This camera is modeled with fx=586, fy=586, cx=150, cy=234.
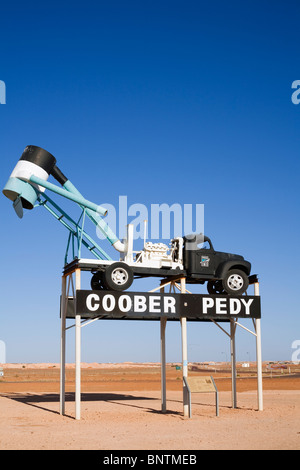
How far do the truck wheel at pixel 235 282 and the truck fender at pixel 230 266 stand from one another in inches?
8.5

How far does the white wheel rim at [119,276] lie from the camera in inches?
889

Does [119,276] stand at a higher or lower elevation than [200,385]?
higher

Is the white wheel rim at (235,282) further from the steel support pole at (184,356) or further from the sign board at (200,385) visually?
the sign board at (200,385)

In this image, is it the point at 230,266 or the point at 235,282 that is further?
the point at 235,282

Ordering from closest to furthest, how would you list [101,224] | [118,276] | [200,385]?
1. [200,385]
2. [118,276]
3. [101,224]

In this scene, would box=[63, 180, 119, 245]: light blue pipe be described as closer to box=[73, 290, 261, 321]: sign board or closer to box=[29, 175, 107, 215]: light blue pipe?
box=[29, 175, 107, 215]: light blue pipe

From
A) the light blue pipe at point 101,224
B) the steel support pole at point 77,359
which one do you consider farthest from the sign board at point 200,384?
the light blue pipe at point 101,224

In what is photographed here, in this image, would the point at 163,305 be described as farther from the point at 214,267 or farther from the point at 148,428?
the point at 148,428

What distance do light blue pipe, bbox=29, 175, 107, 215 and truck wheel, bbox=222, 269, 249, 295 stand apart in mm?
5944

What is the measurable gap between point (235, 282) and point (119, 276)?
5.28 meters

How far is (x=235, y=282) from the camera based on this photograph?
24859 millimetres

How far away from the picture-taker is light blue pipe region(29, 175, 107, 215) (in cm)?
2278

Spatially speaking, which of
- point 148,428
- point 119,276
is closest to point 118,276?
point 119,276

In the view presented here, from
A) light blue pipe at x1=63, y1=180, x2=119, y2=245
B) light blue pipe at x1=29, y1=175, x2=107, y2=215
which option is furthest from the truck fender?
light blue pipe at x1=29, y1=175, x2=107, y2=215
